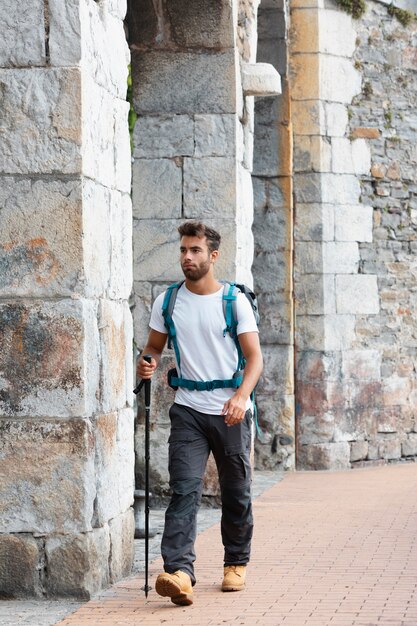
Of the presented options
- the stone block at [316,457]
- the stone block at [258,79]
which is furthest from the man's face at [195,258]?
the stone block at [316,457]

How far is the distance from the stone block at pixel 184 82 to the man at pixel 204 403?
3726mm

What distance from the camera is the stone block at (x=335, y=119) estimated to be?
13148 mm

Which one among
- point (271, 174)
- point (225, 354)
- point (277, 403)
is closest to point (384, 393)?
point (277, 403)

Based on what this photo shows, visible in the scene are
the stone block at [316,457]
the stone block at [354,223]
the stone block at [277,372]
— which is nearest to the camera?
the stone block at [277,372]

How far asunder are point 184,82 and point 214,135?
1.44ft

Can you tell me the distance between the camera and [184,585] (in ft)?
18.9

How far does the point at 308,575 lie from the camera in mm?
6520

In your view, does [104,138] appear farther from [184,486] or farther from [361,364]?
[361,364]

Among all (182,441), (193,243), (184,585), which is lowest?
(184,585)

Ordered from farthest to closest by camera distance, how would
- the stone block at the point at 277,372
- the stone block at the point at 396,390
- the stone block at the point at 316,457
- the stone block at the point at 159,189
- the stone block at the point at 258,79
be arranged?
the stone block at the point at 396,390, the stone block at the point at 316,457, the stone block at the point at 277,372, the stone block at the point at 258,79, the stone block at the point at 159,189

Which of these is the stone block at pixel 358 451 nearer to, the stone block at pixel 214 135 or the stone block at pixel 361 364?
the stone block at pixel 361 364

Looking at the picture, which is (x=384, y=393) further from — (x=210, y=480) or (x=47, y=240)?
(x=47, y=240)

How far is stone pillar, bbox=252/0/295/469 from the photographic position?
42.2ft

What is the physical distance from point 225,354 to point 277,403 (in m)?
6.94
